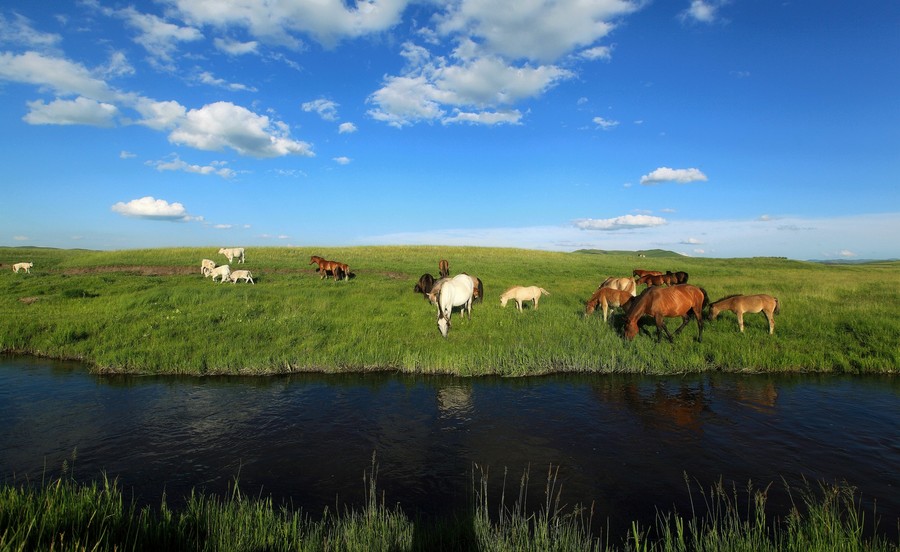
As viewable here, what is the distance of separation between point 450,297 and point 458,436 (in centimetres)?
856

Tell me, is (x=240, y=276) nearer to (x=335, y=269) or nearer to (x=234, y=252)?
(x=335, y=269)

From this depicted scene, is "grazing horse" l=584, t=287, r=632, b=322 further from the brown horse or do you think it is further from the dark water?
the brown horse

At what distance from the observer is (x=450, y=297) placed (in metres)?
16.9

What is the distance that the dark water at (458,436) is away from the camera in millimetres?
6828

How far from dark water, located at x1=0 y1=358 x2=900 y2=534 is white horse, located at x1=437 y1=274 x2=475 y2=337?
3.66 metres

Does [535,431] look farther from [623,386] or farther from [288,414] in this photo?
[288,414]

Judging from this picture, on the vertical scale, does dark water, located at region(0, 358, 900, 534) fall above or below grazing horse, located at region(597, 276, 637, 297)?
below

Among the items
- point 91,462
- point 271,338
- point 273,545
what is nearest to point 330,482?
point 273,545

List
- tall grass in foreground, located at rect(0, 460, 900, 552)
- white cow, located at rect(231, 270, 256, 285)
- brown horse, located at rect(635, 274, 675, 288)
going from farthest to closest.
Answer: white cow, located at rect(231, 270, 256, 285)
brown horse, located at rect(635, 274, 675, 288)
tall grass in foreground, located at rect(0, 460, 900, 552)

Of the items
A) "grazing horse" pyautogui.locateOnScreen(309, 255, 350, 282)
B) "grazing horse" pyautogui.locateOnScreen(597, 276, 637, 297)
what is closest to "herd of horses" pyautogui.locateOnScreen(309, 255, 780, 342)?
"grazing horse" pyautogui.locateOnScreen(597, 276, 637, 297)

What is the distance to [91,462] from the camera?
760 centimetres

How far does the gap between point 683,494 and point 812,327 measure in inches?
513

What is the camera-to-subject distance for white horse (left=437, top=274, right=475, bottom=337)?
15803mm

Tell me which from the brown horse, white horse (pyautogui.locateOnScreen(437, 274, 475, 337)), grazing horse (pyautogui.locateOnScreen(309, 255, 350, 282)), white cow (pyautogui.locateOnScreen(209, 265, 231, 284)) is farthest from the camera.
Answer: grazing horse (pyautogui.locateOnScreen(309, 255, 350, 282))
